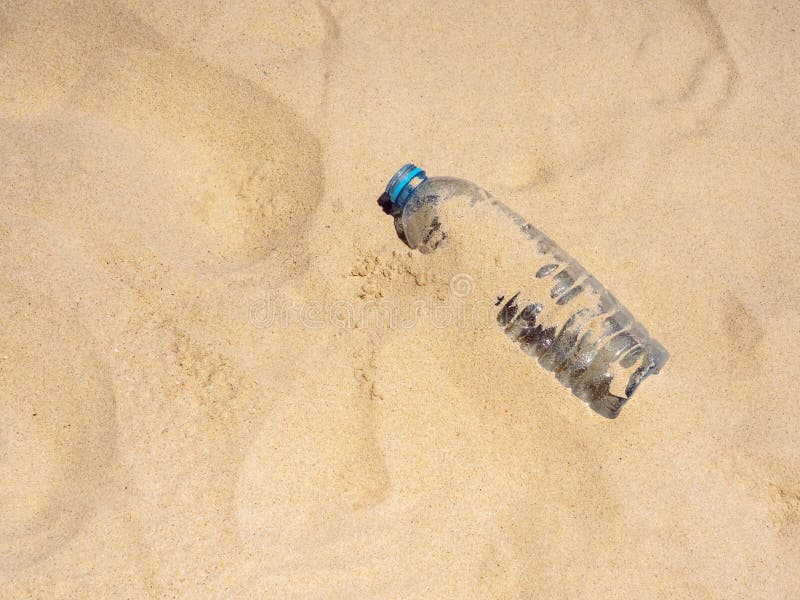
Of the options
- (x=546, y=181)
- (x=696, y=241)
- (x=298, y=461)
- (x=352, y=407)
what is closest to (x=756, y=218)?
(x=696, y=241)

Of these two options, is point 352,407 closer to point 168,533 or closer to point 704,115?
point 168,533

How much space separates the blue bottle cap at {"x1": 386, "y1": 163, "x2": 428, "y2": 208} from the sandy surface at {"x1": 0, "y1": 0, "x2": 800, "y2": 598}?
0.36 feet

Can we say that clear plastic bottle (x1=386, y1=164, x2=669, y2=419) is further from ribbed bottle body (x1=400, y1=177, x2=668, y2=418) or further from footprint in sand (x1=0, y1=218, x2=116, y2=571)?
footprint in sand (x1=0, y1=218, x2=116, y2=571)

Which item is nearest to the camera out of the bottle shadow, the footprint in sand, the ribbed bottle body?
the footprint in sand

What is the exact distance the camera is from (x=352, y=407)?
5.63ft

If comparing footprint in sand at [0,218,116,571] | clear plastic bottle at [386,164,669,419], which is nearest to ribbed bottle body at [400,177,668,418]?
clear plastic bottle at [386,164,669,419]

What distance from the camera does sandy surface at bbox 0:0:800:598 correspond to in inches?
63.3

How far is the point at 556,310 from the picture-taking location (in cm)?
188

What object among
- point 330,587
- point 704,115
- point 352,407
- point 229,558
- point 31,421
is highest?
point 704,115

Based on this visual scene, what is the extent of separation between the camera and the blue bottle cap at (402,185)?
1.90 meters

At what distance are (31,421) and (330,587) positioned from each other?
3.13 feet

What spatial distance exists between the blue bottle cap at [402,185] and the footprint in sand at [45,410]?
99 cm

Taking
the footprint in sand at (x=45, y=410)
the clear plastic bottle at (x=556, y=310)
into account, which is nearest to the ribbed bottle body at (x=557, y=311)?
the clear plastic bottle at (x=556, y=310)

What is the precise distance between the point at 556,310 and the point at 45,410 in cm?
155
